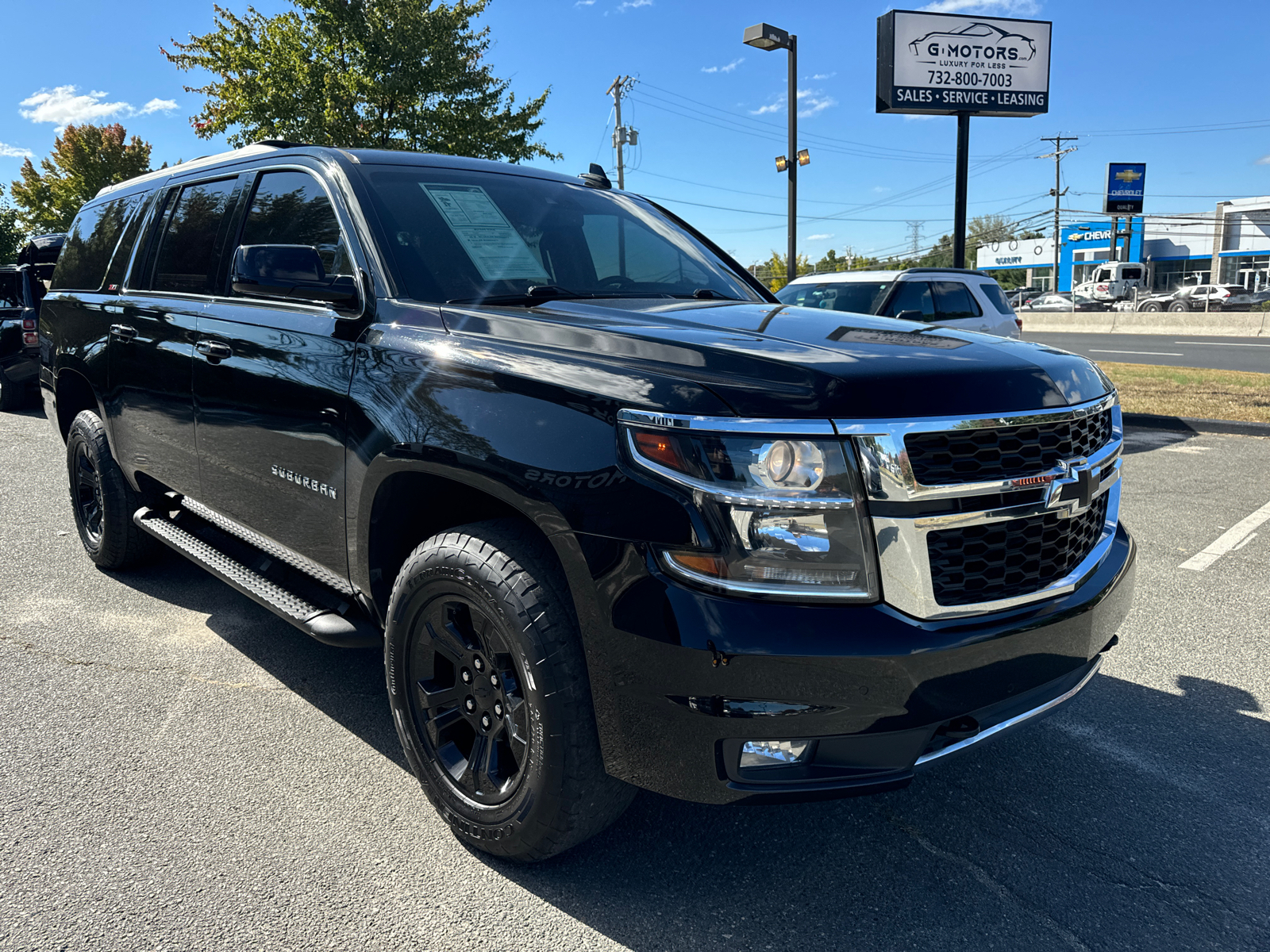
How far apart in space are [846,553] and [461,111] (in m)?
19.2

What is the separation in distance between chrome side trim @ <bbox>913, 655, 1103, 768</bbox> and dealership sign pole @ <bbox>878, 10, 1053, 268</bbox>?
57.3 feet

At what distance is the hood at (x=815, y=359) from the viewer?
6.54ft

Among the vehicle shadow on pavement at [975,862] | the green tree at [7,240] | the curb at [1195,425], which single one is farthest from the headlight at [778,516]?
the green tree at [7,240]

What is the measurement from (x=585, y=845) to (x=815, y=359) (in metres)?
1.48

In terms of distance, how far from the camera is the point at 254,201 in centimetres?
353

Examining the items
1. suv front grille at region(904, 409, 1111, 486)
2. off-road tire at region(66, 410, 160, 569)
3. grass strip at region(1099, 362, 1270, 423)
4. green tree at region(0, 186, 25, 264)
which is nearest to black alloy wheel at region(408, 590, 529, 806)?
suv front grille at region(904, 409, 1111, 486)

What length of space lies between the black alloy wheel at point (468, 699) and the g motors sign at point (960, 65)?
1886 cm

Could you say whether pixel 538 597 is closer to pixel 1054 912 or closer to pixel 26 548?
pixel 1054 912

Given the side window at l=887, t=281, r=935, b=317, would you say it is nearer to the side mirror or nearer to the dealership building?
the side mirror

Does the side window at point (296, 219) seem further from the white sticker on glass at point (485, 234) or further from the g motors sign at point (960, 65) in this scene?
the g motors sign at point (960, 65)

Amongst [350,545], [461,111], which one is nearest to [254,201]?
[350,545]

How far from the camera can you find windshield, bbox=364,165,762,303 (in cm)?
293

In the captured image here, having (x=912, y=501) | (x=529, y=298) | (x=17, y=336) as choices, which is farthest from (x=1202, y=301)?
(x=912, y=501)

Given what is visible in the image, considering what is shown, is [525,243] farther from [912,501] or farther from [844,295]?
[844,295]
